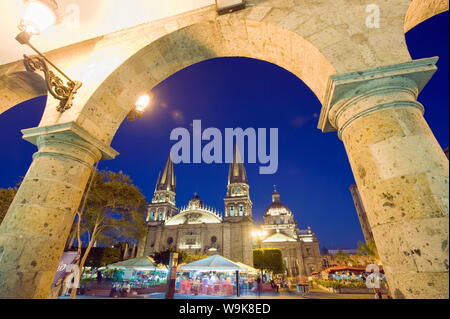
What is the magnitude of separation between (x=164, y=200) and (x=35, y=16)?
51.6 metres

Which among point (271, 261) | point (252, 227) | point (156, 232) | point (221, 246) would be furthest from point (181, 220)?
point (271, 261)

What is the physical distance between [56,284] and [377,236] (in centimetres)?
801

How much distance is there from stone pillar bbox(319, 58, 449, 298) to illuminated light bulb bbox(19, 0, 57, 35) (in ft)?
11.7

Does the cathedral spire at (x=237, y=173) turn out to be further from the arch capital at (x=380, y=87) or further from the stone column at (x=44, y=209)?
the arch capital at (x=380, y=87)

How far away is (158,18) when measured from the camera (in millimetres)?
3648

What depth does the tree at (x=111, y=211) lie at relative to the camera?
539 inches

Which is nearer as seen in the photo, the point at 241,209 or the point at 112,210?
the point at 112,210

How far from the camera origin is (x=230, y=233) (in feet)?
131

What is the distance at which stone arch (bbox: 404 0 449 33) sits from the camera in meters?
2.65

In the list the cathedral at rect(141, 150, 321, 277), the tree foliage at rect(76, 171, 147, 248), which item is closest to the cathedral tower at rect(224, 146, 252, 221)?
the cathedral at rect(141, 150, 321, 277)

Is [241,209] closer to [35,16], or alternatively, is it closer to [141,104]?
[141,104]

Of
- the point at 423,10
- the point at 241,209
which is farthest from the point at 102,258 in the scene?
the point at 241,209

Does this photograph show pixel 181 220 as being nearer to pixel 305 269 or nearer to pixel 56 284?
pixel 305 269

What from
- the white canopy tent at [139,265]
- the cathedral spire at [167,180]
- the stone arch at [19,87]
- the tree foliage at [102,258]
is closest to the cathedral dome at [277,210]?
the cathedral spire at [167,180]
